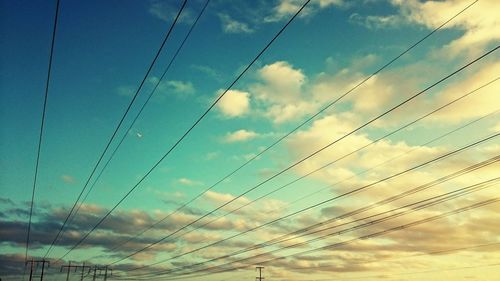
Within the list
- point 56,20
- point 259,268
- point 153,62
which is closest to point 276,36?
point 153,62

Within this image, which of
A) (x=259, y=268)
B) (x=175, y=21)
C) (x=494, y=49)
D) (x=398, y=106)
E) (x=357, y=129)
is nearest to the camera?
(x=175, y=21)

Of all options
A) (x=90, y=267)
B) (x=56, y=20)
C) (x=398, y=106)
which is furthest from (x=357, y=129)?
(x=90, y=267)

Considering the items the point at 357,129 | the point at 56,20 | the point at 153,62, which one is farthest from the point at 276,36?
the point at 357,129

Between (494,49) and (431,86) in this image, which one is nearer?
(494,49)

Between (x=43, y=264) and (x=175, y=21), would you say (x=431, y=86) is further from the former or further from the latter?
(x=43, y=264)

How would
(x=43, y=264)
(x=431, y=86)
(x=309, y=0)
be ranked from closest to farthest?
(x=309, y=0) → (x=431, y=86) → (x=43, y=264)

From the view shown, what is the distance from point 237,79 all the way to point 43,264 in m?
95.6

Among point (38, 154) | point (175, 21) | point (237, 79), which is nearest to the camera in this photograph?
point (175, 21)

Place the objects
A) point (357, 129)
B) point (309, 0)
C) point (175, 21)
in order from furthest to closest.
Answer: point (357, 129)
point (175, 21)
point (309, 0)

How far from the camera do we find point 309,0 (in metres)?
11.6

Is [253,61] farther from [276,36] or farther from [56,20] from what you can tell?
[56,20]

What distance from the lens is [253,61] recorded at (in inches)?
573

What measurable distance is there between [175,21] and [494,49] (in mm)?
10980

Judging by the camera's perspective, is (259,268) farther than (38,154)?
Yes
